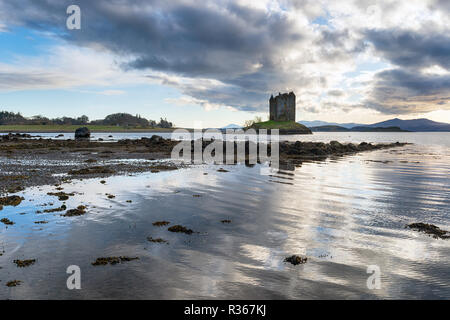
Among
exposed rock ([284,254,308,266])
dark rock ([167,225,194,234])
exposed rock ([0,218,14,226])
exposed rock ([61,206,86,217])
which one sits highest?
exposed rock ([61,206,86,217])

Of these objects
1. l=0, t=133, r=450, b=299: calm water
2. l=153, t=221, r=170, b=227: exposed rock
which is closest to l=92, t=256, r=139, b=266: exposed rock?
l=0, t=133, r=450, b=299: calm water

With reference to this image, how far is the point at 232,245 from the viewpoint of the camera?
8.64 meters

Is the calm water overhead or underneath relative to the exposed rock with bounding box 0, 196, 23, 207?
underneath

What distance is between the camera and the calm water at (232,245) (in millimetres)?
6273

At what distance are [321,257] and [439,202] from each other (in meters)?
10.8

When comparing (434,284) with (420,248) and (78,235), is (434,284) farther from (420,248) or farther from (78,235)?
(78,235)

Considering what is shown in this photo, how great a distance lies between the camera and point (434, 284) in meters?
6.57

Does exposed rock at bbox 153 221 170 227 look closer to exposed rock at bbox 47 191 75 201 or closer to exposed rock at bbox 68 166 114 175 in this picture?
exposed rock at bbox 47 191 75 201

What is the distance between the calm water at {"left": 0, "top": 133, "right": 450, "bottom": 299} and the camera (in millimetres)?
6273

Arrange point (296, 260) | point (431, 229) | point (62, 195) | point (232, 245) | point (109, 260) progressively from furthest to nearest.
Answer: point (62, 195) < point (431, 229) < point (232, 245) < point (296, 260) < point (109, 260)

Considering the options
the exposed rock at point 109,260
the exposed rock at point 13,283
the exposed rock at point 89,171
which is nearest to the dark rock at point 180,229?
the exposed rock at point 109,260

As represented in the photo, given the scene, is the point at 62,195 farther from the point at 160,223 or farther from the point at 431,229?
the point at 431,229

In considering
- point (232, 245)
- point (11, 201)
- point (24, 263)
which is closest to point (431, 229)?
point (232, 245)
